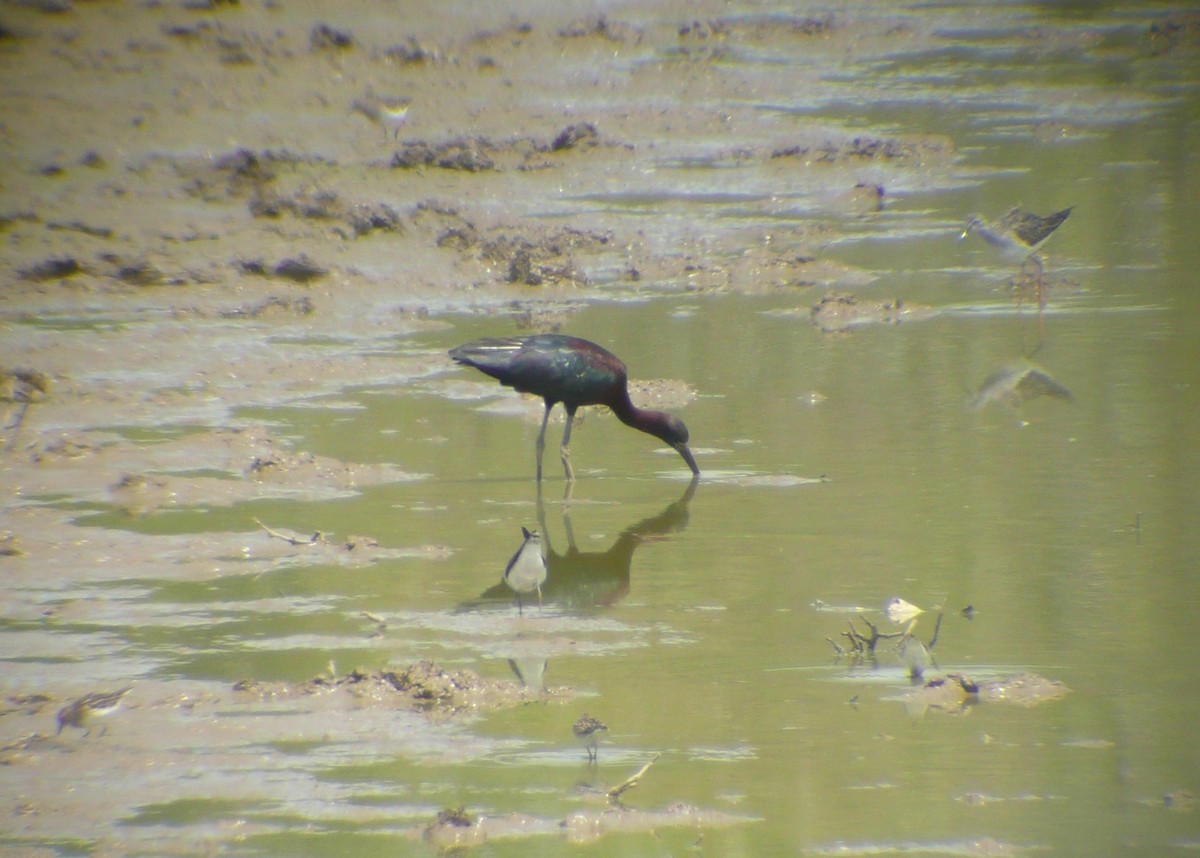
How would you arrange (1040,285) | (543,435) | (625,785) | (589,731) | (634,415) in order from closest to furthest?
1. (625,785)
2. (589,731)
3. (543,435)
4. (634,415)
5. (1040,285)

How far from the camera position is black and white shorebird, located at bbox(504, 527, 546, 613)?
202 inches

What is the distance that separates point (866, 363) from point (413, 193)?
495 centimetres

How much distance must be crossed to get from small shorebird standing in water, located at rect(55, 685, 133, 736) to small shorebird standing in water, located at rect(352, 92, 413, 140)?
31.9 ft

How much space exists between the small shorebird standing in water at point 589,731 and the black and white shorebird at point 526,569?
3.36 ft

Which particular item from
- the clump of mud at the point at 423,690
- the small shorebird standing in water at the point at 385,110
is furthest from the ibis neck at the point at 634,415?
the small shorebird standing in water at the point at 385,110

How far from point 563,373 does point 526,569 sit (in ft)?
7.24

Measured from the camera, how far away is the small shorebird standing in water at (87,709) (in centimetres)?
425

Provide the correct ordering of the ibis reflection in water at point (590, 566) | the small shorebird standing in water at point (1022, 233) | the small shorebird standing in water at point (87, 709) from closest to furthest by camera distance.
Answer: the small shorebird standing in water at point (87, 709)
the ibis reflection in water at point (590, 566)
the small shorebird standing in water at point (1022, 233)

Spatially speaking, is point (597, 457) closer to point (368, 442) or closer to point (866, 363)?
point (368, 442)

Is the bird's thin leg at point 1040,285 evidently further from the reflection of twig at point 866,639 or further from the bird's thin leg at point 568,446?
the reflection of twig at point 866,639

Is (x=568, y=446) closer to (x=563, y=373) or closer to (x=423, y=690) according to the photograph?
(x=563, y=373)

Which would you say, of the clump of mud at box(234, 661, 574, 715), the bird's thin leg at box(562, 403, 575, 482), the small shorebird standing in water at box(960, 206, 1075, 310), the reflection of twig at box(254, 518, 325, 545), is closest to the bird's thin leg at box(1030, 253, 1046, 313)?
the small shorebird standing in water at box(960, 206, 1075, 310)

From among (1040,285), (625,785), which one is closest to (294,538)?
(625,785)

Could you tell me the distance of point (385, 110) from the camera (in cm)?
1402
